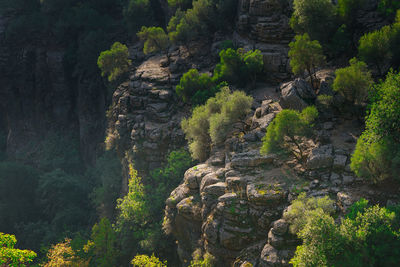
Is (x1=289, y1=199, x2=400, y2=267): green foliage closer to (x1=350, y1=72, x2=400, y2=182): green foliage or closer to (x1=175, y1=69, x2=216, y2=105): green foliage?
(x1=350, y1=72, x2=400, y2=182): green foliage

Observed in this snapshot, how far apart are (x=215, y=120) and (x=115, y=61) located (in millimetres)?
34203

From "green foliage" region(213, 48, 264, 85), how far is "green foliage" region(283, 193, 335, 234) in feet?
89.5

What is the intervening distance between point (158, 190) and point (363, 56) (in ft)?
108

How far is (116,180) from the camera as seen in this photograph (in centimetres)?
6153

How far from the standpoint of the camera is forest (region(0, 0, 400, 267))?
24891 millimetres

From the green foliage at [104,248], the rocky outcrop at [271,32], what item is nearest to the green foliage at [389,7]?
the rocky outcrop at [271,32]

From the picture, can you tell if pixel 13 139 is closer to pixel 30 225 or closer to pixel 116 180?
pixel 30 225

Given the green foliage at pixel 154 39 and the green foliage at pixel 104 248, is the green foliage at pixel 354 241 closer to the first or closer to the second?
the green foliage at pixel 104 248

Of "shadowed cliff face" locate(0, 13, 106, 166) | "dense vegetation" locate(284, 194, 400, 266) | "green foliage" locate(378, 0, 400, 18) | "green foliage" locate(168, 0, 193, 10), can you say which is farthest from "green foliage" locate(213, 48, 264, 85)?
"shadowed cliff face" locate(0, 13, 106, 166)

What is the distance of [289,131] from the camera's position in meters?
29.9

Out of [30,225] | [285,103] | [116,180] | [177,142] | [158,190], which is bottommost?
[30,225]

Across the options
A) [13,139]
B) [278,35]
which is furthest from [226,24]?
[13,139]

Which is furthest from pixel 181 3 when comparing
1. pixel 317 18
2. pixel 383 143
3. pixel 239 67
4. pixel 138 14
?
pixel 383 143

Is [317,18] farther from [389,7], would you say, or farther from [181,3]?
[181,3]
